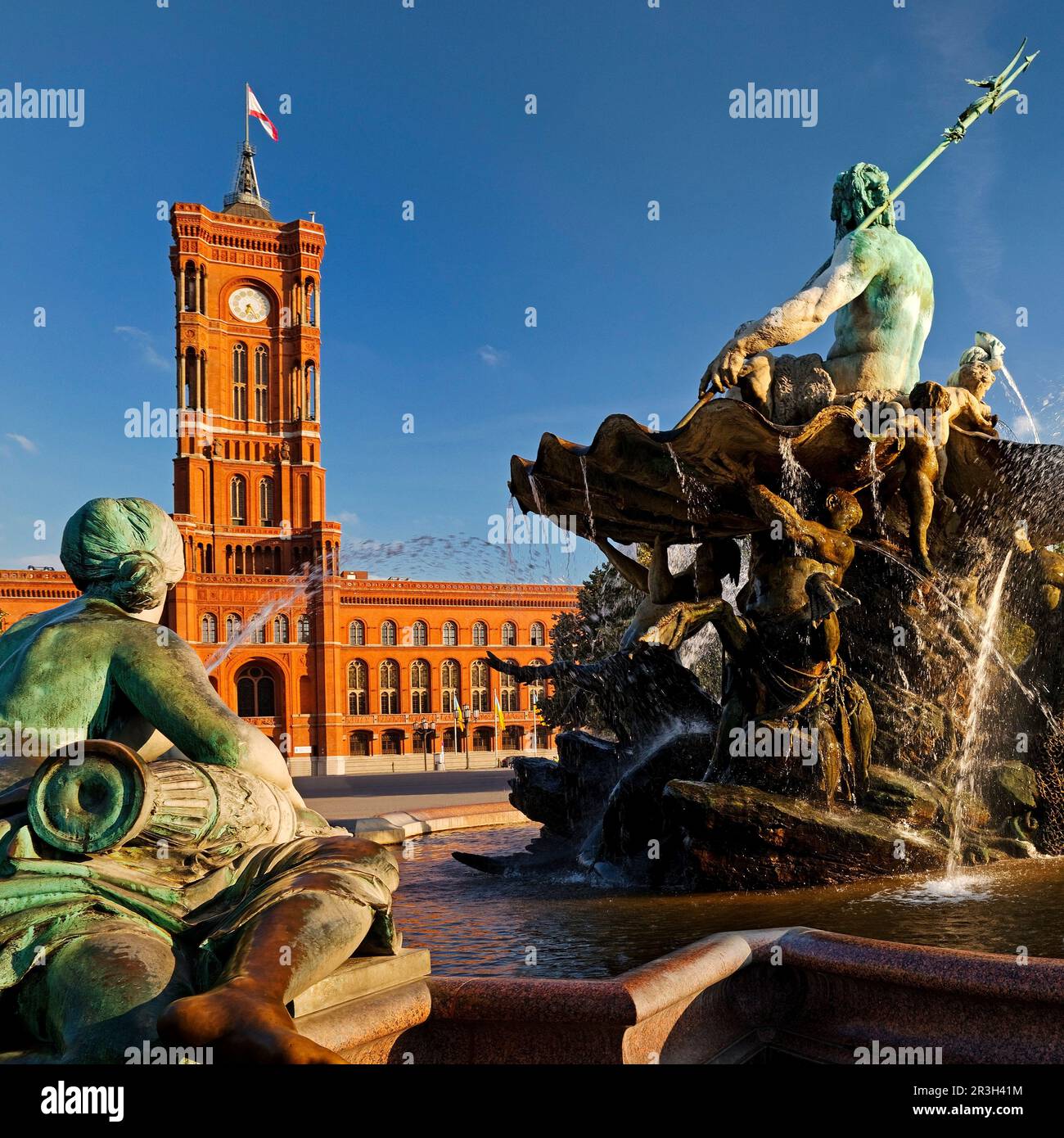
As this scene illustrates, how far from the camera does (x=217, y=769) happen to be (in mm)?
2320

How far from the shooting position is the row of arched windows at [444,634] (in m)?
68.9

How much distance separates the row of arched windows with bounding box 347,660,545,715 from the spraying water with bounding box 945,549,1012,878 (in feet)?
200

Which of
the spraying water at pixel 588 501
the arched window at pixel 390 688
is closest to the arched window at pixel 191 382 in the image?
the arched window at pixel 390 688

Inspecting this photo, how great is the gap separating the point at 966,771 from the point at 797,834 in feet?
5.67

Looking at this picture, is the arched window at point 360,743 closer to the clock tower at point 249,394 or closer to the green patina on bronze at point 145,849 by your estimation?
the clock tower at point 249,394

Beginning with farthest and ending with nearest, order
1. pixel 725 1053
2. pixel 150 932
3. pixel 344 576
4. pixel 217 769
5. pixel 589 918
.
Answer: pixel 344 576 → pixel 589 918 → pixel 725 1053 → pixel 217 769 → pixel 150 932

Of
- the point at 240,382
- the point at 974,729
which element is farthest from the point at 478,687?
the point at 974,729

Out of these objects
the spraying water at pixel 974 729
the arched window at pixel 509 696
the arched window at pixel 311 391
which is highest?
the arched window at pixel 311 391

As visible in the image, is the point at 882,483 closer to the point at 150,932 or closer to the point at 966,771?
the point at 966,771

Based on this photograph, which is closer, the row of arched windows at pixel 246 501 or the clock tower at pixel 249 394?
the clock tower at pixel 249 394

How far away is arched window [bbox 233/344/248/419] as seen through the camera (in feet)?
243

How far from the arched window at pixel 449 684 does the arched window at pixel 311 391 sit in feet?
72.5

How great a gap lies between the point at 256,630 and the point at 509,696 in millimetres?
18570
